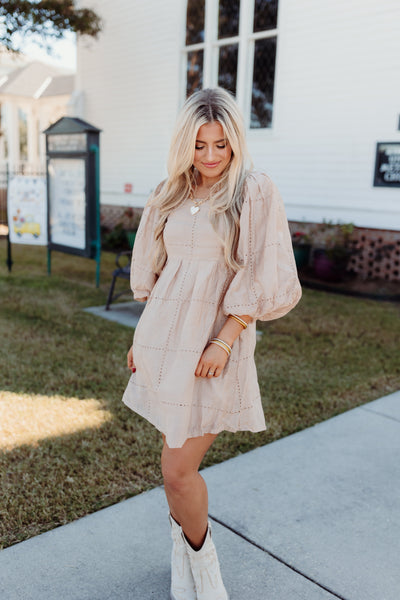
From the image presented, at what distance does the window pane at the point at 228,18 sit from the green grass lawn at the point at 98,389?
18.4ft

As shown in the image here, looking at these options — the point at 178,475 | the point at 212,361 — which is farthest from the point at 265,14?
the point at 178,475

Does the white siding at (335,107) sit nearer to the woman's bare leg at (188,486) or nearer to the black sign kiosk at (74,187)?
the black sign kiosk at (74,187)

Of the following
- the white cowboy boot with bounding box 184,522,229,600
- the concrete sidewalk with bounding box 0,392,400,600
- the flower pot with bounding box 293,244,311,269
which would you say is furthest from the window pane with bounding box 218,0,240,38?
the white cowboy boot with bounding box 184,522,229,600

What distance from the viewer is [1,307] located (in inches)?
258

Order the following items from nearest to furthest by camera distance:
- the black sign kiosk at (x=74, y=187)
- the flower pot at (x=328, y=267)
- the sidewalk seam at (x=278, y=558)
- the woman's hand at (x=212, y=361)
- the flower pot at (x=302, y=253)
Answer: the woman's hand at (x=212, y=361)
the sidewalk seam at (x=278, y=558)
the black sign kiosk at (x=74, y=187)
the flower pot at (x=328, y=267)
the flower pot at (x=302, y=253)

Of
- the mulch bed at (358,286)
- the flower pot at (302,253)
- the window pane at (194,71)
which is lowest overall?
the mulch bed at (358,286)

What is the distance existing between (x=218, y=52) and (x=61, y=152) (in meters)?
4.46

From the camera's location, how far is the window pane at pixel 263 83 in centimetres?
985

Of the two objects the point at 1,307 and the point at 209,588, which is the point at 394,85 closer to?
the point at 1,307

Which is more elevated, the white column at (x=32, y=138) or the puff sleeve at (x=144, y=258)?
the white column at (x=32, y=138)

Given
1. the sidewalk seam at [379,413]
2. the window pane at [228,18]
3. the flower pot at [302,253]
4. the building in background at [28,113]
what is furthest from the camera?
the building in background at [28,113]

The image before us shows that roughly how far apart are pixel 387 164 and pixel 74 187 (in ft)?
14.6

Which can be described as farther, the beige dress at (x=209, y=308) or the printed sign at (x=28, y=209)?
the printed sign at (x=28, y=209)

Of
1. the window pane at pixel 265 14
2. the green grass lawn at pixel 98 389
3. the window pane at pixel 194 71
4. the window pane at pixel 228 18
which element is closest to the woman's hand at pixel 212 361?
the green grass lawn at pixel 98 389
